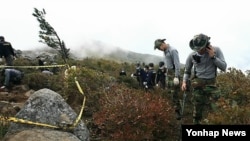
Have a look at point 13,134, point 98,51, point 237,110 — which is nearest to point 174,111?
point 237,110

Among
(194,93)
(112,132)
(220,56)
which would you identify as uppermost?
(220,56)

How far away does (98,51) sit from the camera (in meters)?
172

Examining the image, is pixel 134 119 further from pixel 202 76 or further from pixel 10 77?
pixel 10 77

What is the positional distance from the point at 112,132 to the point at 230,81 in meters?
5.03

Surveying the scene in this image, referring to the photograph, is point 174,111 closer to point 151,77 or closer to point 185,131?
point 185,131

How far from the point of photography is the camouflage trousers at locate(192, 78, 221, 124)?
9.19 meters

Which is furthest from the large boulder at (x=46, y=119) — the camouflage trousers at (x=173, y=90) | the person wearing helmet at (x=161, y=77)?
the person wearing helmet at (x=161, y=77)

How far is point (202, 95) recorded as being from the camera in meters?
9.27

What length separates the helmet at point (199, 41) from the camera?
855 centimetres

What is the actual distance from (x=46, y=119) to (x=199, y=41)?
2.75 metres

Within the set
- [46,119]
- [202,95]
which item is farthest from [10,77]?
[202,95]

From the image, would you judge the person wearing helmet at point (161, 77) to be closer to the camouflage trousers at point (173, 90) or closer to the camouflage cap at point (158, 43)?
the camouflage trousers at point (173, 90)

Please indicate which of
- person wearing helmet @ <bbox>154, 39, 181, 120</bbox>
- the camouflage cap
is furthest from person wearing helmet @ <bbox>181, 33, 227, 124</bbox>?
the camouflage cap

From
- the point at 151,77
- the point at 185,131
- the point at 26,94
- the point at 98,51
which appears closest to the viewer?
the point at 185,131
